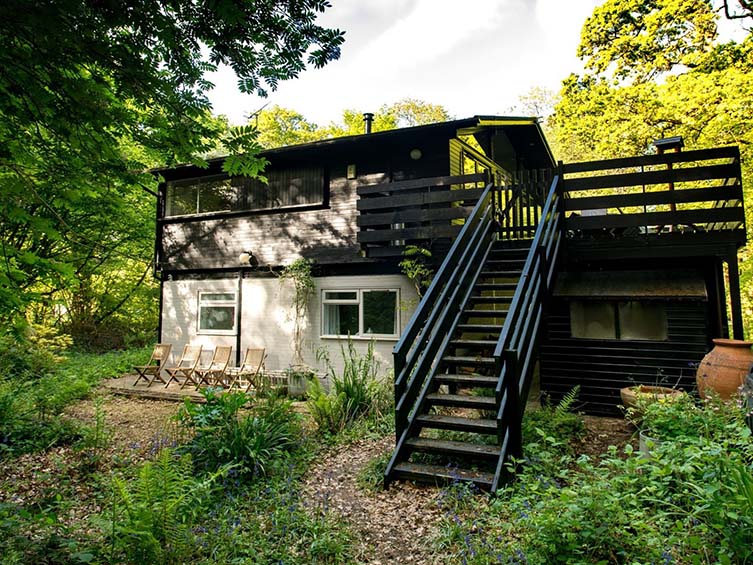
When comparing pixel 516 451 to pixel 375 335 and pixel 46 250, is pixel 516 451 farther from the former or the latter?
pixel 46 250

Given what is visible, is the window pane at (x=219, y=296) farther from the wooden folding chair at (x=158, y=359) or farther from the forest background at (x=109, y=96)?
the forest background at (x=109, y=96)

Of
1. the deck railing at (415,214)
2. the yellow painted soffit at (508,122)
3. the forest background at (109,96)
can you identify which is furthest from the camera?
the yellow painted soffit at (508,122)

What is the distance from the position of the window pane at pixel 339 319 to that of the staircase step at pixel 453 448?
522 cm

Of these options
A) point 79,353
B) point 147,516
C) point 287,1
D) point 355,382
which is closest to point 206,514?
point 147,516

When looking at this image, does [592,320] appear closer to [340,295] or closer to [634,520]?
[634,520]

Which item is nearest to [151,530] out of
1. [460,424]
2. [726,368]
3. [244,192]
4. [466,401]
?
[460,424]

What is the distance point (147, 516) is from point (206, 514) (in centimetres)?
105

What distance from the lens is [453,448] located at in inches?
178

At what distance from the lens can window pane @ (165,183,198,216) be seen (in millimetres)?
12141

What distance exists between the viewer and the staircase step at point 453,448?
14.4 ft

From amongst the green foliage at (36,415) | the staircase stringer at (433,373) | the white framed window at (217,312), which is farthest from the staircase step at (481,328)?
the white framed window at (217,312)

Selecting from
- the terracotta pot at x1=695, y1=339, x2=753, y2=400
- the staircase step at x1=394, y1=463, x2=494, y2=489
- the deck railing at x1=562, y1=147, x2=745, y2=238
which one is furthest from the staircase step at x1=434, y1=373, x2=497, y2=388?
the deck railing at x1=562, y1=147, x2=745, y2=238

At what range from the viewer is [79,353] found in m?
15.3

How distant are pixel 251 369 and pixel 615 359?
728cm
